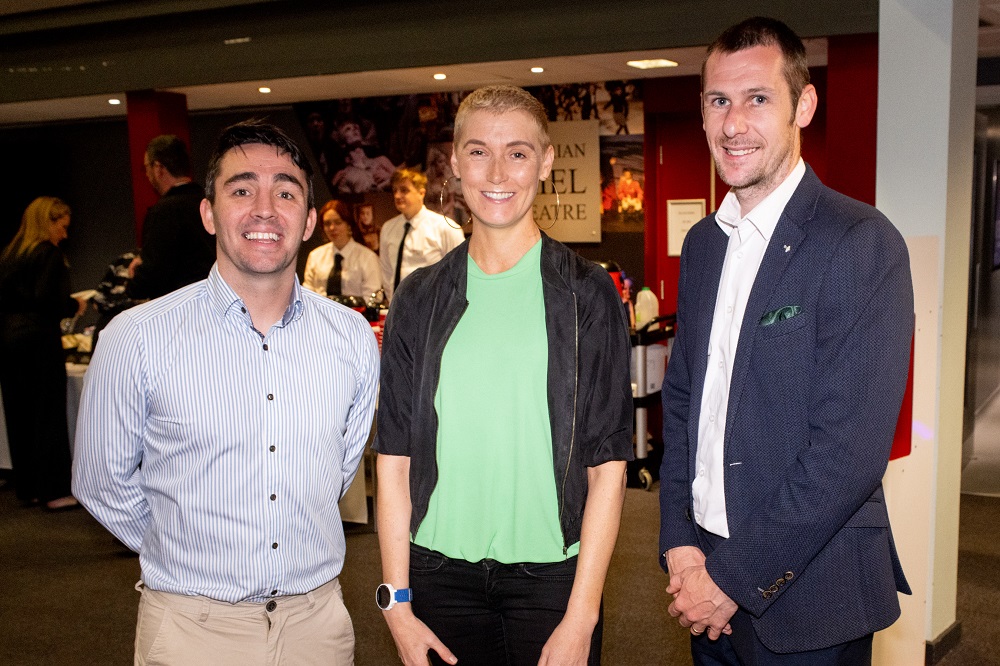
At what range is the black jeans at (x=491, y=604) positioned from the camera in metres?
1.74

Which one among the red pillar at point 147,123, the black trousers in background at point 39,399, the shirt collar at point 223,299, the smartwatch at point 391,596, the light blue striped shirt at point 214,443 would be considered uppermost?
the red pillar at point 147,123

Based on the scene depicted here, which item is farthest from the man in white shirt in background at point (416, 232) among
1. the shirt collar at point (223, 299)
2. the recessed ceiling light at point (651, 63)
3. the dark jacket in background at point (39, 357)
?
the shirt collar at point (223, 299)

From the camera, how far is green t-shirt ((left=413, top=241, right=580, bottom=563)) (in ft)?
5.71

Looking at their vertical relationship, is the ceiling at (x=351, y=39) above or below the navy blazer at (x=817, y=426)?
above

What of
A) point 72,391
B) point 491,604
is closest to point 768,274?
point 491,604

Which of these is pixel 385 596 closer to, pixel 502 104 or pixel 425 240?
pixel 502 104

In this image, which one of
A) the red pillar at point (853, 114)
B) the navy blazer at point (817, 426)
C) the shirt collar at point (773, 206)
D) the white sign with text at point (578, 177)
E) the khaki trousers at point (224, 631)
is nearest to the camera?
the navy blazer at point (817, 426)

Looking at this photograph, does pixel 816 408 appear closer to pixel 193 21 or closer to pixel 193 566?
pixel 193 566

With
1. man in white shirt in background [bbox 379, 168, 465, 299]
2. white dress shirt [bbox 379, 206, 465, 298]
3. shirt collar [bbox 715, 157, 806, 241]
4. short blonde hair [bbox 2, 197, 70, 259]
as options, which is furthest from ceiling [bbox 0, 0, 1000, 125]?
shirt collar [bbox 715, 157, 806, 241]

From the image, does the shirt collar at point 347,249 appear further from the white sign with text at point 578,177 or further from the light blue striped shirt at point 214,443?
the light blue striped shirt at point 214,443

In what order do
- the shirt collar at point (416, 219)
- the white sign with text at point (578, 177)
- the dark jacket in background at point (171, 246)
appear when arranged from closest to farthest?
the dark jacket in background at point (171, 246)
the shirt collar at point (416, 219)
the white sign with text at point (578, 177)

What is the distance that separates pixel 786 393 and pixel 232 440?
1.04m

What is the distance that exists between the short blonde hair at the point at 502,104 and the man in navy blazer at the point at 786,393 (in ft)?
1.04

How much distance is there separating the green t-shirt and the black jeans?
1.1 inches
